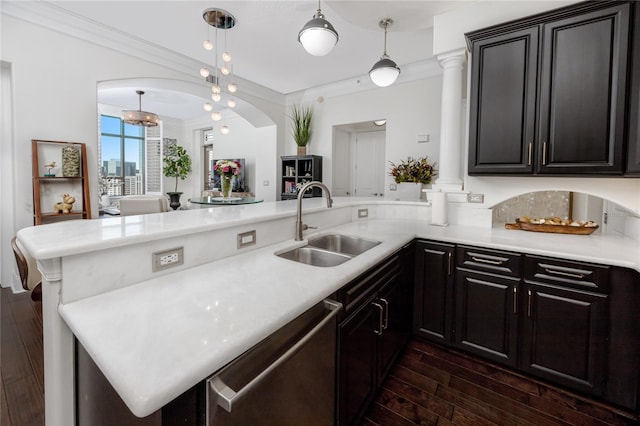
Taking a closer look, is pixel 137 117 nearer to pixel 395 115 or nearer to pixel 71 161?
pixel 71 161

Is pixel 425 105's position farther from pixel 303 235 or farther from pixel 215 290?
pixel 215 290

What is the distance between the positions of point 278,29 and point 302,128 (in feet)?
7.59

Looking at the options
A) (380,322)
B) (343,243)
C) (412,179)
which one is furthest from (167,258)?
(412,179)

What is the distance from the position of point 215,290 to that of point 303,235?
96 cm

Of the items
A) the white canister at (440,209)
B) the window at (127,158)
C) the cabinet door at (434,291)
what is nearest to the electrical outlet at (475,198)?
the white canister at (440,209)

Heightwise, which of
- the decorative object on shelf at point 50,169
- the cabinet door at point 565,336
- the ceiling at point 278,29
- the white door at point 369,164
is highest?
the ceiling at point 278,29

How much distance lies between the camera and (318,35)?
189 cm

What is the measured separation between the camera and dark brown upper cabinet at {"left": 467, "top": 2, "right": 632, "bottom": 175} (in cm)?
188

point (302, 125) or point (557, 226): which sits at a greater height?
point (302, 125)

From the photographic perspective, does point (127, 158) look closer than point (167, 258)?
No

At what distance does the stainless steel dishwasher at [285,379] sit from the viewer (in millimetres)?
723

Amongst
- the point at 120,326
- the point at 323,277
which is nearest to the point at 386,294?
the point at 323,277

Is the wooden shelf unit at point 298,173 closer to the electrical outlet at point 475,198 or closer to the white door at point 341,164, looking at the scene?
the white door at point 341,164

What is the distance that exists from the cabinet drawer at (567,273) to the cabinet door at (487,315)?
12cm
